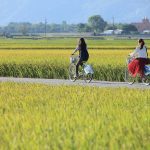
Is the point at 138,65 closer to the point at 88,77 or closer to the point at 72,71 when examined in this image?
the point at 88,77

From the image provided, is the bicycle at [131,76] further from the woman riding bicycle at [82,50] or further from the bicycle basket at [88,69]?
the woman riding bicycle at [82,50]

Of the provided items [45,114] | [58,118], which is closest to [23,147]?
[58,118]

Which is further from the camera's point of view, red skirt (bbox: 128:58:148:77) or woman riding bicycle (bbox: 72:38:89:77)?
woman riding bicycle (bbox: 72:38:89:77)

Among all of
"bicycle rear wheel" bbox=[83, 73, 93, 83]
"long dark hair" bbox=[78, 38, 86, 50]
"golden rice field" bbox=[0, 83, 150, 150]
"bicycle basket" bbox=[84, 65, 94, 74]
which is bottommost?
"bicycle rear wheel" bbox=[83, 73, 93, 83]

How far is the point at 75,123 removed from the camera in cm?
887

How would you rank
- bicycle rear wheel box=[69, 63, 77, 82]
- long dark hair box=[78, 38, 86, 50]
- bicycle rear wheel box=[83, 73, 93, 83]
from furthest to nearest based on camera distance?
bicycle rear wheel box=[69, 63, 77, 82] → bicycle rear wheel box=[83, 73, 93, 83] → long dark hair box=[78, 38, 86, 50]

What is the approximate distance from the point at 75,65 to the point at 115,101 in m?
11.2

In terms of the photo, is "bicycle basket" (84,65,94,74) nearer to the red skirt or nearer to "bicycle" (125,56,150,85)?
"bicycle" (125,56,150,85)

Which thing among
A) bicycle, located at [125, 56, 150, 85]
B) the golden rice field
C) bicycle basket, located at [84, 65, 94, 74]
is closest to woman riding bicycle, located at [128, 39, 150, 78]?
bicycle, located at [125, 56, 150, 85]

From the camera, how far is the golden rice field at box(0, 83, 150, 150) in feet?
24.3

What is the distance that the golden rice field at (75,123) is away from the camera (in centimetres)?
741

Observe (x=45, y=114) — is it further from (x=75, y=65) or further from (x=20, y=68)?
(x=20, y=68)

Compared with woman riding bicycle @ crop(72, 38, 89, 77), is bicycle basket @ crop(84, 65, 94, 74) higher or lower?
lower

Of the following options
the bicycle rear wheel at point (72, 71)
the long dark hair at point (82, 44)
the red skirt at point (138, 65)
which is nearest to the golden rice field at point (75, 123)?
the red skirt at point (138, 65)
